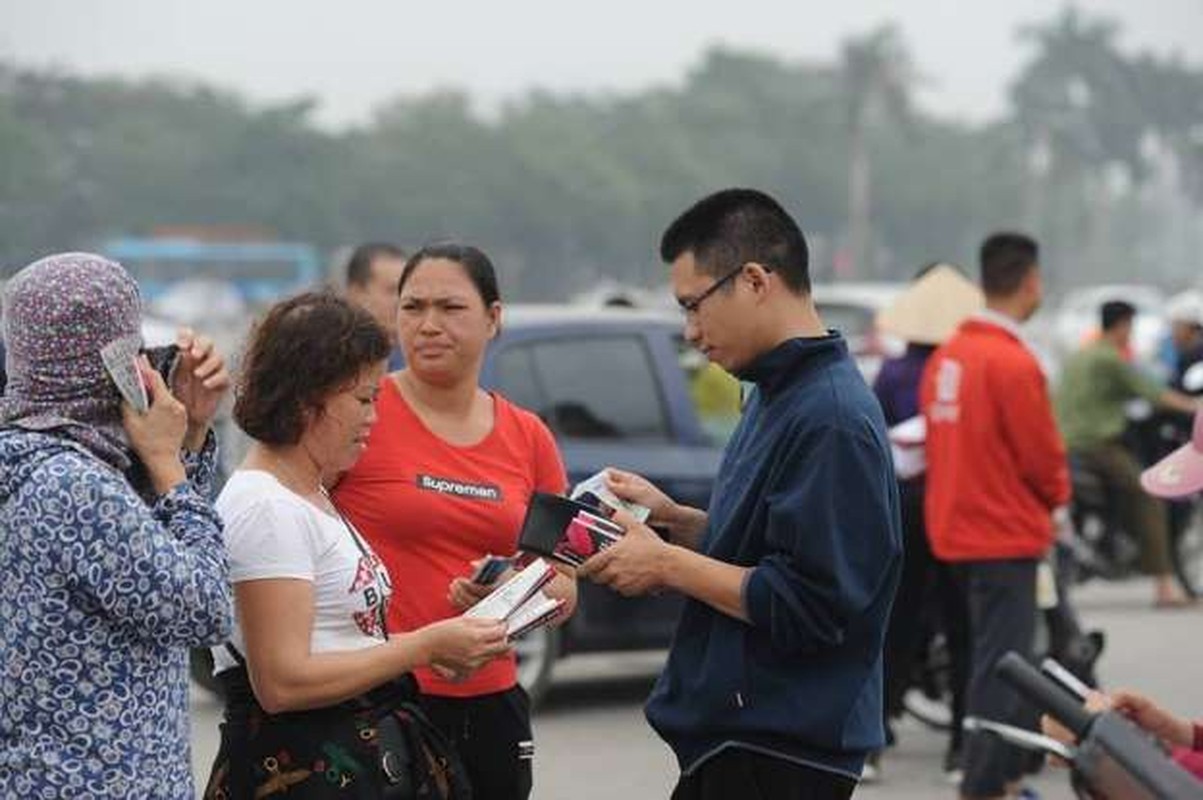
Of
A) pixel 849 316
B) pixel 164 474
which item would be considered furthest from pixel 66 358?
pixel 849 316

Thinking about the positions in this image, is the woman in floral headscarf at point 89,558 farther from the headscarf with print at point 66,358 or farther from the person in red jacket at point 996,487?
the person in red jacket at point 996,487

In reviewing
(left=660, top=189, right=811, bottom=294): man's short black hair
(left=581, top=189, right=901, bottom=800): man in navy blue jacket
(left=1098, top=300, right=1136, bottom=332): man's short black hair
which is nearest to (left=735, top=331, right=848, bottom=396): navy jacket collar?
(left=581, top=189, right=901, bottom=800): man in navy blue jacket

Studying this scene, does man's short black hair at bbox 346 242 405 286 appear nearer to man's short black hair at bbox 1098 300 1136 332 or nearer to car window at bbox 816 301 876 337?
man's short black hair at bbox 1098 300 1136 332

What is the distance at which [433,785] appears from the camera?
163 inches

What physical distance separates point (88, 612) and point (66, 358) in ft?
1.28

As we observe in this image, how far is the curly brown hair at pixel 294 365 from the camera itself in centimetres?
405

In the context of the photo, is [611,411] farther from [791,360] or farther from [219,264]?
[219,264]

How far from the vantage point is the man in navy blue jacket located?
156 inches

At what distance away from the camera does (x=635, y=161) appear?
10631 centimetres

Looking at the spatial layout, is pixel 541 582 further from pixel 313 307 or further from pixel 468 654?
pixel 313 307

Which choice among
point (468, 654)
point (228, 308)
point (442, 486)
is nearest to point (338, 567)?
point (468, 654)

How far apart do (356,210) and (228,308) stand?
3732 centimetres

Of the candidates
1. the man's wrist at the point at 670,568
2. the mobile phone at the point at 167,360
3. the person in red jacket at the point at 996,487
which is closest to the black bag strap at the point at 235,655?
the mobile phone at the point at 167,360

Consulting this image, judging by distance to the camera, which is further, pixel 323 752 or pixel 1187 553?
pixel 1187 553
